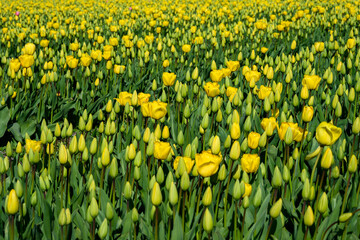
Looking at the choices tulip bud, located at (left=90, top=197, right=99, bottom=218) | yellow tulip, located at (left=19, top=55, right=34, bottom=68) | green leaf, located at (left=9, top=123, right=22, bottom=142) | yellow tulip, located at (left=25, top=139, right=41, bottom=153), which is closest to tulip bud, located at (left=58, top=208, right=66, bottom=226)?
tulip bud, located at (left=90, top=197, right=99, bottom=218)

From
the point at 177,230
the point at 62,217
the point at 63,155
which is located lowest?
the point at 177,230

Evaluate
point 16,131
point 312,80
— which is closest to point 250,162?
point 312,80

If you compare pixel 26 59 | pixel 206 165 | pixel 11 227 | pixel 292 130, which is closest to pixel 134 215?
pixel 206 165

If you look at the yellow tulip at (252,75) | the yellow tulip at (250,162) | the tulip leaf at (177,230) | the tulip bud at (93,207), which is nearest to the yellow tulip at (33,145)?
the tulip bud at (93,207)

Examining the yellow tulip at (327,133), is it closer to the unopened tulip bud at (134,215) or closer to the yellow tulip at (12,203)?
the unopened tulip bud at (134,215)

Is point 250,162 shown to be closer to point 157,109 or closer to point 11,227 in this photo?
point 157,109

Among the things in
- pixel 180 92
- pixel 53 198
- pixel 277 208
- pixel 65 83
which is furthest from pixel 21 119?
pixel 277 208

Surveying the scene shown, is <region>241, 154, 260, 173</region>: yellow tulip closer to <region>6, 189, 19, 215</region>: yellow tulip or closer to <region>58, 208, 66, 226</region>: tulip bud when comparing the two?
<region>58, 208, 66, 226</region>: tulip bud

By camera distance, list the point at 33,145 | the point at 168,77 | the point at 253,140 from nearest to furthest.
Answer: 1. the point at 253,140
2. the point at 33,145
3. the point at 168,77

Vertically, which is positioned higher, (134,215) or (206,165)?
(206,165)

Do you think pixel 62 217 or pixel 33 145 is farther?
pixel 33 145

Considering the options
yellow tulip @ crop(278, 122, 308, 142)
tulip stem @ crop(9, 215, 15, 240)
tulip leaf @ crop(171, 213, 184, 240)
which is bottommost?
tulip leaf @ crop(171, 213, 184, 240)

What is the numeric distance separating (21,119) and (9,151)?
5.04 feet

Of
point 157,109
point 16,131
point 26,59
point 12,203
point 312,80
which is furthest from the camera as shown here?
point 26,59
